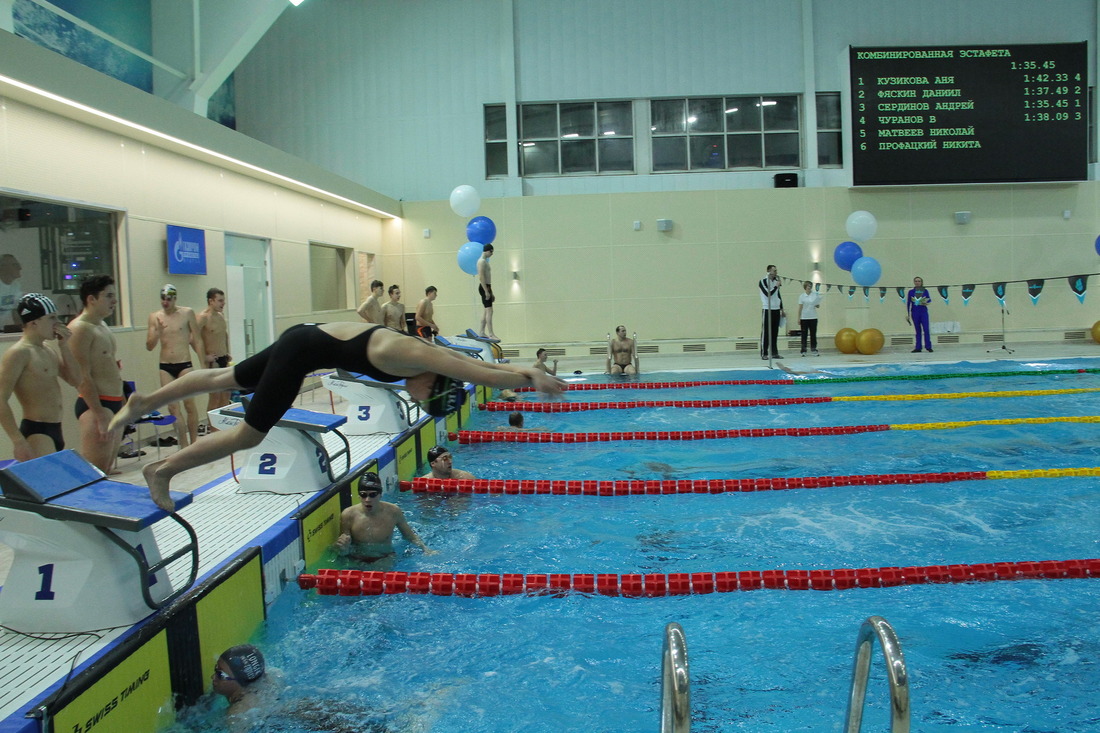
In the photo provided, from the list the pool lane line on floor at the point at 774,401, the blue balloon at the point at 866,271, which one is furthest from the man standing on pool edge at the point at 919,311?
the pool lane line on floor at the point at 774,401

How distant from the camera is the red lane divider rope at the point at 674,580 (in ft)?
15.0

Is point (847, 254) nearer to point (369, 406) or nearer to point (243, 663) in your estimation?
point (369, 406)

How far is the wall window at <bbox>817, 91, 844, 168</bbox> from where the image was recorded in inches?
642

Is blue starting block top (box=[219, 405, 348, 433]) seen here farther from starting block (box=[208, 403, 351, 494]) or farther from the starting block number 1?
the starting block number 1

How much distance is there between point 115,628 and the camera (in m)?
3.17

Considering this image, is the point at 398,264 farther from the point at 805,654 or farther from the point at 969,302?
the point at 805,654

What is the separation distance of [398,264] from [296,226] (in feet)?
15.8

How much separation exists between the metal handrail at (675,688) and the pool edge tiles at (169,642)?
194 centimetres

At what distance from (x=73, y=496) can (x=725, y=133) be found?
15.2 meters

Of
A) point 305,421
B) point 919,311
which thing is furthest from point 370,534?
point 919,311

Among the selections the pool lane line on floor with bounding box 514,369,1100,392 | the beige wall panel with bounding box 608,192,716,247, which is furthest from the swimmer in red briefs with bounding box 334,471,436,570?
the beige wall panel with bounding box 608,192,716,247

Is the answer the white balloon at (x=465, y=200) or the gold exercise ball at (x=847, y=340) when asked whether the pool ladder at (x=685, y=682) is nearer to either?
the white balloon at (x=465, y=200)

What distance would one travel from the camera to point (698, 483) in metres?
6.79

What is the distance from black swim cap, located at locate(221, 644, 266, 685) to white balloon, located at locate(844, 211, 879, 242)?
1411 centimetres
